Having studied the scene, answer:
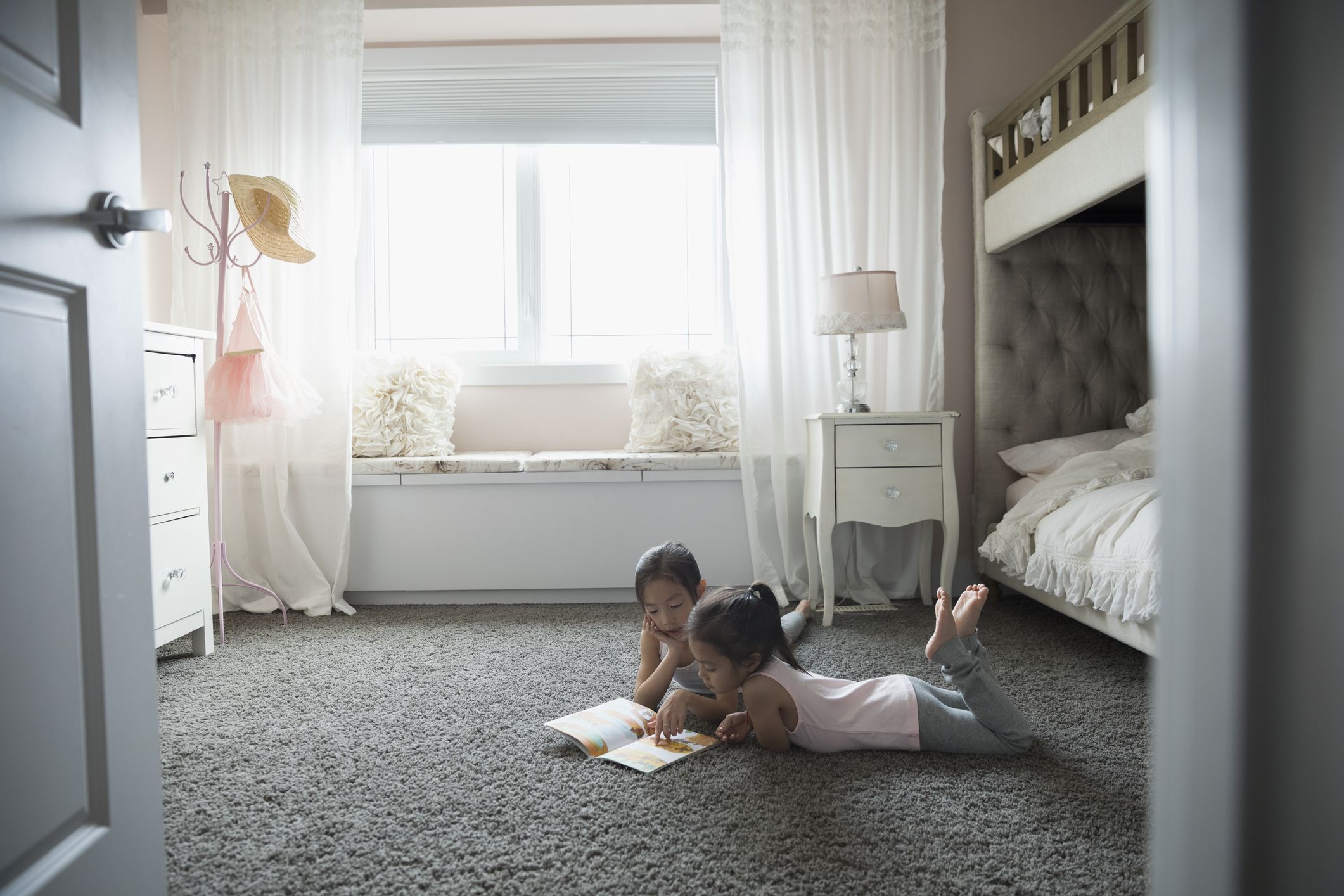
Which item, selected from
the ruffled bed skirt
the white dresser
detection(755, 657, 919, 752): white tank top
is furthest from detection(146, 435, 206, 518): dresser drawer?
the ruffled bed skirt

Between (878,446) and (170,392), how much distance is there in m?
1.86

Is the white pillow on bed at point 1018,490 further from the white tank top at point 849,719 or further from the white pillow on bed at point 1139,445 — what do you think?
the white tank top at point 849,719

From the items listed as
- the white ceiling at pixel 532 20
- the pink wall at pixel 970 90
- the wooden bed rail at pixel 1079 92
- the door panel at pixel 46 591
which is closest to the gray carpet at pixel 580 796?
the door panel at pixel 46 591

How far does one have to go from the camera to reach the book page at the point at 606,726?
1.45 metres

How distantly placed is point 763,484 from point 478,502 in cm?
93

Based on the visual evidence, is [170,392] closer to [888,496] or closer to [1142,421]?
[888,496]

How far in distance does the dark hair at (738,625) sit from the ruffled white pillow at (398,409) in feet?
5.56

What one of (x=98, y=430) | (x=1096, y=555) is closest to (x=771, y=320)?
(x=1096, y=555)

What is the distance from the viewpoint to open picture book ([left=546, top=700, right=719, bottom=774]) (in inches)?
55.1

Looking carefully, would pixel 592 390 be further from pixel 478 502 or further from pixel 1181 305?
pixel 1181 305

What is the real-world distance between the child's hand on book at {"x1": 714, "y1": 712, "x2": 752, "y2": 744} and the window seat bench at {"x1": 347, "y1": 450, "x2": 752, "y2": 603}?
1.27 metres

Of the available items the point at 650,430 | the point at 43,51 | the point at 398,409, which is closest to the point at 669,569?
the point at 43,51

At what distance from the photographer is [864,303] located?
247cm

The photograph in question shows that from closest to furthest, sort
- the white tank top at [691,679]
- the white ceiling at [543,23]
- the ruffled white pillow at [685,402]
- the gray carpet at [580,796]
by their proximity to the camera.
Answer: the gray carpet at [580,796], the white tank top at [691,679], the ruffled white pillow at [685,402], the white ceiling at [543,23]
